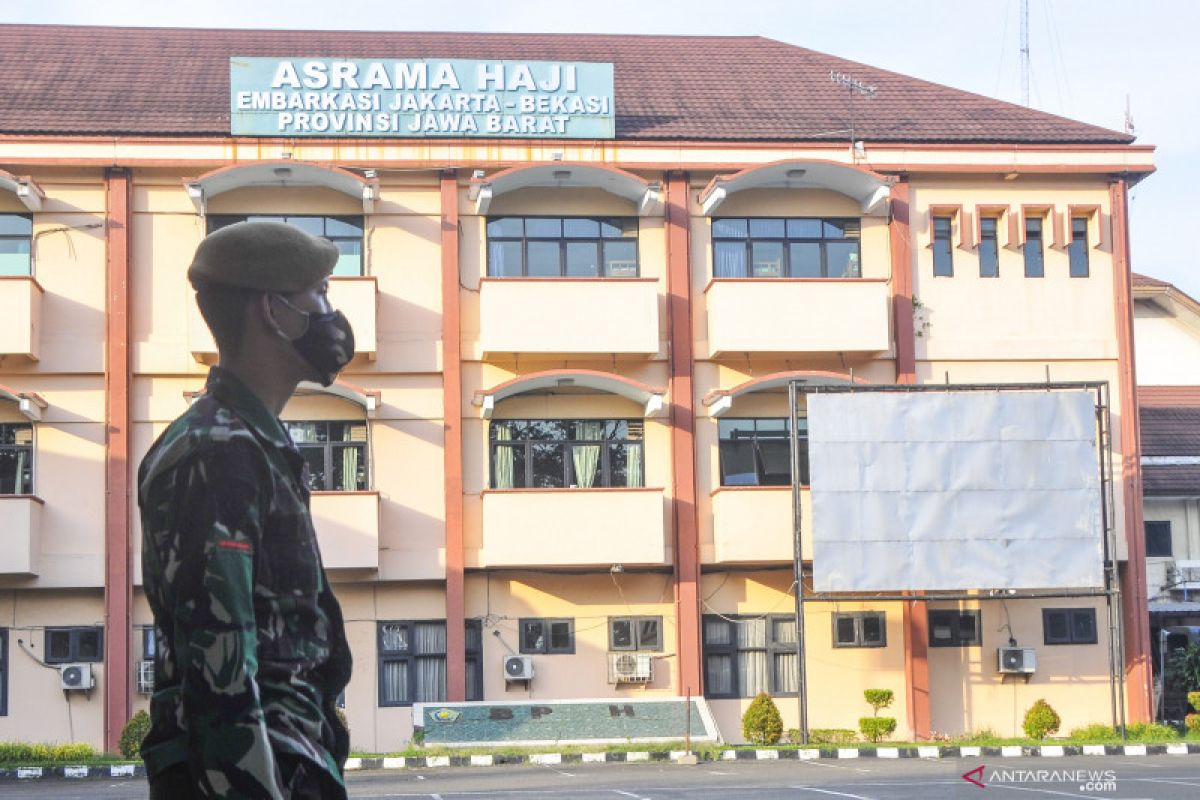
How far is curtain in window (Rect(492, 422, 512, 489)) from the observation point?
28516 mm

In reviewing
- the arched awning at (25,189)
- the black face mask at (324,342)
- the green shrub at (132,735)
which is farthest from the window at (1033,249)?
the black face mask at (324,342)

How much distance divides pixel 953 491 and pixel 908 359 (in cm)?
353

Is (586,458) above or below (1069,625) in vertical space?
above

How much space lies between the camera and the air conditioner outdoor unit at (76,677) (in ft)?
87.9

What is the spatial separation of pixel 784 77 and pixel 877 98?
6.61 feet

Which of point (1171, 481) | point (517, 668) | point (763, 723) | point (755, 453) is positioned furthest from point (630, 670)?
point (1171, 481)

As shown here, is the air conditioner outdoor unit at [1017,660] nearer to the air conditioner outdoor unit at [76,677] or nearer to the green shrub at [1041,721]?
the green shrub at [1041,721]

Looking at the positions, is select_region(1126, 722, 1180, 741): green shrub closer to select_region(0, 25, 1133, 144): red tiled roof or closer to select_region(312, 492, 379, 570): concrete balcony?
select_region(0, 25, 1133, 144): red tiled roof

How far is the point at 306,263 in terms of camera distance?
368cm

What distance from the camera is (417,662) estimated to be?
28.0 meters

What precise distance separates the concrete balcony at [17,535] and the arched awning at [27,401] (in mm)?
1370

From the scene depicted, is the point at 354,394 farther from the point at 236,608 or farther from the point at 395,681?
the point at 236,608

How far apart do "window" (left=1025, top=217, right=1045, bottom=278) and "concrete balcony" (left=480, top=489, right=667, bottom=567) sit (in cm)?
802

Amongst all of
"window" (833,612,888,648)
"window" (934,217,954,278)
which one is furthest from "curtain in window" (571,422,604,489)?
"window" (934,217,954,278)
